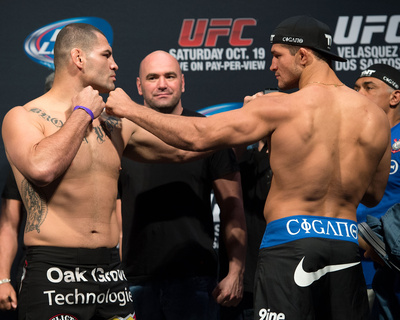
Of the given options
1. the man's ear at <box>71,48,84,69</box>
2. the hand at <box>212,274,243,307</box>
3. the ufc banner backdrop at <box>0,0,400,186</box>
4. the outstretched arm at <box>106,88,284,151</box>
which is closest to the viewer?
the outstretched arm at <box>106,88,284,151</box>

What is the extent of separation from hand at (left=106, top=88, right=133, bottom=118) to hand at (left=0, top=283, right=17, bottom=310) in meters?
0.89

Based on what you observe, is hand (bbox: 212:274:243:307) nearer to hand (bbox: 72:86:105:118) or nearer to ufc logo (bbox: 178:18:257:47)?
hand (bbox: 72:86:105:118)

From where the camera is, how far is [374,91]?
11.7ft

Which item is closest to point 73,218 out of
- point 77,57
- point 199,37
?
point 77,57

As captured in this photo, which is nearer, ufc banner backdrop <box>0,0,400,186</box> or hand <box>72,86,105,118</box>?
hand <box>72,86,105,118</box>

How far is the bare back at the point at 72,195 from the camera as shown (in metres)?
2.26

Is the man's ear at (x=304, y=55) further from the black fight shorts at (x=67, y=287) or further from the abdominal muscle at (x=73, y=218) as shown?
the black fight shorts at (x=67, y=287)

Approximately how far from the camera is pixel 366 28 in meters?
4.01

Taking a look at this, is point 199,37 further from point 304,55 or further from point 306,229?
point 306,229

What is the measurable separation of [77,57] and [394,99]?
196 centimetres

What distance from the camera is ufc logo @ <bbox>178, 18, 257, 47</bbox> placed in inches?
156

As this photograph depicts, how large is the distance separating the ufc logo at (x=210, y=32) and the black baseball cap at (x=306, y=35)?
4.92 ft

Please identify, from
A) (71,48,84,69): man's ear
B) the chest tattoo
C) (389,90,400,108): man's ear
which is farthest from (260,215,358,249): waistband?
(389,90,400,108): man's ear

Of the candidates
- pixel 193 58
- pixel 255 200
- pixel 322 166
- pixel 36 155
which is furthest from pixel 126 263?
pixel 193 58
